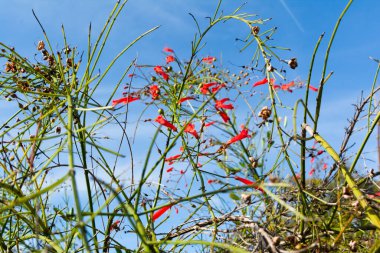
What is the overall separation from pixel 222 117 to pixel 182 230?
0.85 m

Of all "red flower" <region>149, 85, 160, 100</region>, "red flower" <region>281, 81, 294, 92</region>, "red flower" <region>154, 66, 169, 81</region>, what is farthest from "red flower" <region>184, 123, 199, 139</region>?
"red flower" <region>281, 81, 294, 92</region>

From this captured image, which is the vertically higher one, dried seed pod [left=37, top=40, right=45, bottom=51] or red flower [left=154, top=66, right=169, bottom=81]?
dried seed pod [left=37, top=40, right=45, bottom=51]

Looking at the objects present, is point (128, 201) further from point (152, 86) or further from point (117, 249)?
point (152, 86)

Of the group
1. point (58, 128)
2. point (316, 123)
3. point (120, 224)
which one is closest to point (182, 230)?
point (120, 224)

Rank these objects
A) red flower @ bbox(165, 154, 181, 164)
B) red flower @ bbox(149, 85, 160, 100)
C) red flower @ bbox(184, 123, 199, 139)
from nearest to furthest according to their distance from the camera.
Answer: red flower @ bbox(165, 154, 181, 164) → red flower @ bbox(184, 123, 199, 139) → red flower @ bbox(149, 85, 160, 100)

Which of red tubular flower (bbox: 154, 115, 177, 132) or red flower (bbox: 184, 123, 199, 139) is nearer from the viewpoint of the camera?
red tubular flower (bbox: 154, 115, 177, 132)

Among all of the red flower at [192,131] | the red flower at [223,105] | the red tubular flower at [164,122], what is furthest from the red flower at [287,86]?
the red tubular flower at [164,122]

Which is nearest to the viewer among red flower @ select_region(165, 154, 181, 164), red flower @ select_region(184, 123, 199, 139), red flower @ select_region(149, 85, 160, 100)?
red flower @ select_region(165, 154, 181, 164)

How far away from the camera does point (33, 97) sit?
1.98 m

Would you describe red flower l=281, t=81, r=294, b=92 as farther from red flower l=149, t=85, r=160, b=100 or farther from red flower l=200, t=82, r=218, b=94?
red flower l=149, t=85, r=160, b=100

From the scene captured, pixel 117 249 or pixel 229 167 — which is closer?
pixel 117 249

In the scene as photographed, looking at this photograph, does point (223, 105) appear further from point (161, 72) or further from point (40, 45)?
point (40, 45)

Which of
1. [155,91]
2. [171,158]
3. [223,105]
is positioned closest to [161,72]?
[155,91]

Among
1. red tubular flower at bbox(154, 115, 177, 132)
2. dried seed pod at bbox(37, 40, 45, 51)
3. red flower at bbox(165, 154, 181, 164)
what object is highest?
dried seed pod at bbox(37, 40, 45, 51)
